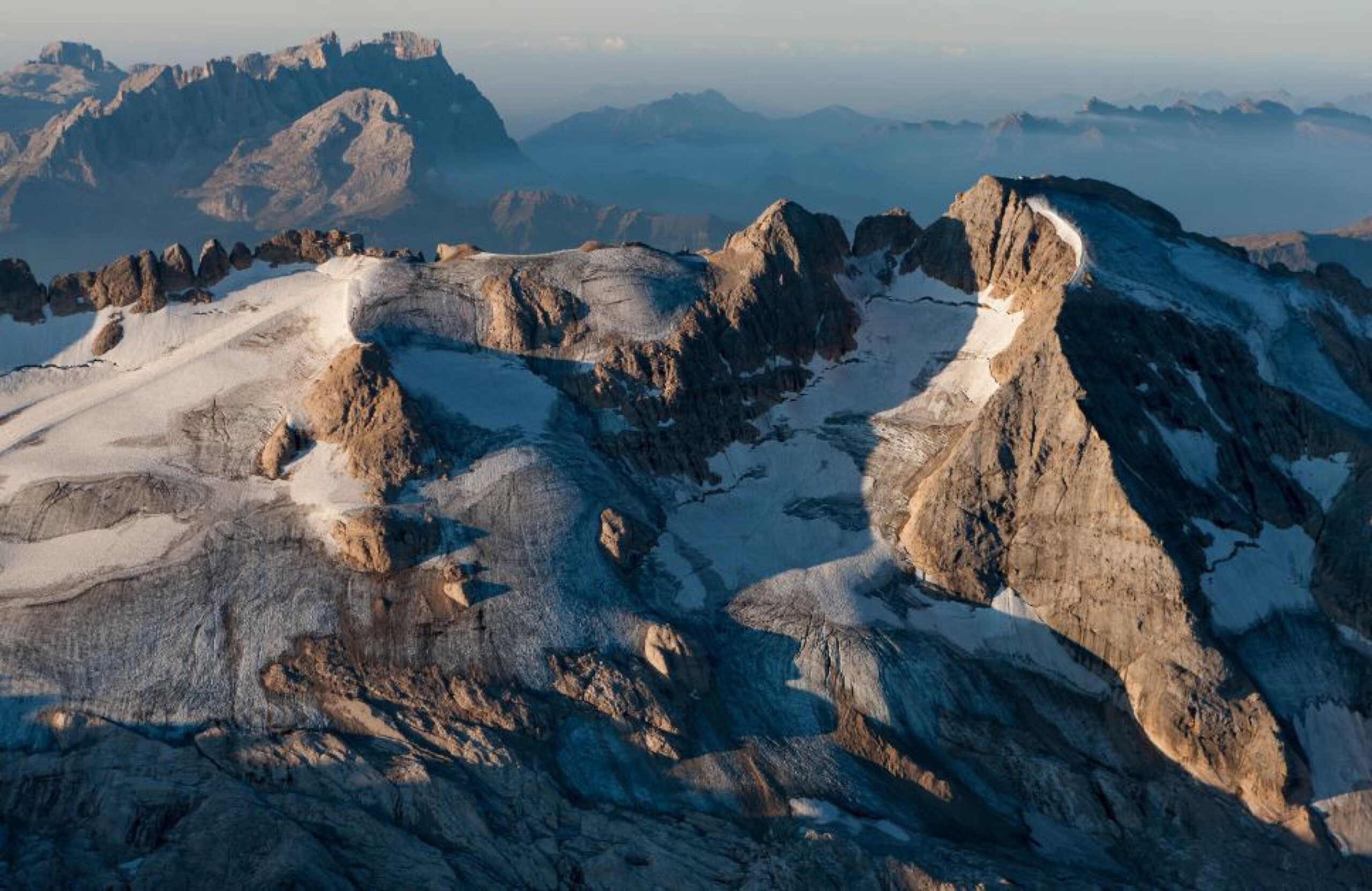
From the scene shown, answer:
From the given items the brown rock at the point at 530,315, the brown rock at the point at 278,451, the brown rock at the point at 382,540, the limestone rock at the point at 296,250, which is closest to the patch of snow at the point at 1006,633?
the brown rock at the point at 382,540

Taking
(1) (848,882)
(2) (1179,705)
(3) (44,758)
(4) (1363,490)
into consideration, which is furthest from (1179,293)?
(3) (44,758)

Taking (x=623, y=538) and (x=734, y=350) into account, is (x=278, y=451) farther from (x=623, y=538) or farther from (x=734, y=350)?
(x=734, y=350)

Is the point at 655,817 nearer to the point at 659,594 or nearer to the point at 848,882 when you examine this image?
the point at 848,882

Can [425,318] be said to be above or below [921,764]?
above

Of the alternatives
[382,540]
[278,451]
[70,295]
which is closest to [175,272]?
[70,295]

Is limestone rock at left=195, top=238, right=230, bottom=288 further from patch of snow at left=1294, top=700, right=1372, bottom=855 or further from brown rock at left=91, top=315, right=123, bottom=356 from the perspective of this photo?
patch of snow at left=1294, top=700, right=1372, bottom=855

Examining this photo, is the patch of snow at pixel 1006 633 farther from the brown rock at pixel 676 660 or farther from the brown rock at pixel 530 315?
the brown rock at pixel 530 315
